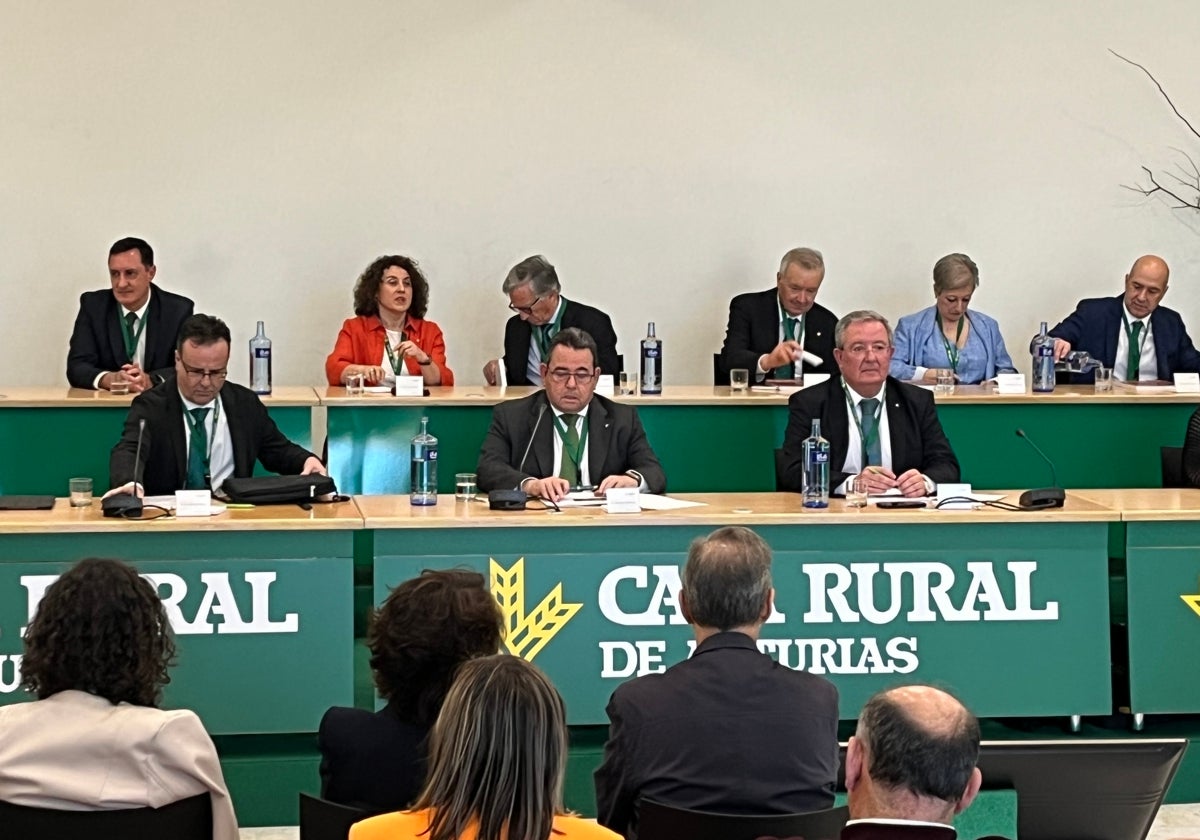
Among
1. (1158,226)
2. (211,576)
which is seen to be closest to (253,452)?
(211,576)

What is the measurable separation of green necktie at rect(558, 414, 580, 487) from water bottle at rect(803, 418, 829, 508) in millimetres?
887

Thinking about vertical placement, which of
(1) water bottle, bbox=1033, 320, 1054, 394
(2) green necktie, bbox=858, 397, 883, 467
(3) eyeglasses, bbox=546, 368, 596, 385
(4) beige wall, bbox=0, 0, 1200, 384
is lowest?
(2) green necktie, bbox=858, 397, 883, 467

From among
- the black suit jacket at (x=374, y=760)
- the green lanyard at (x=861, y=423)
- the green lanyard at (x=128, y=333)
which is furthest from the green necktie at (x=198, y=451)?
the black suit jacket at (x=374, y=760)

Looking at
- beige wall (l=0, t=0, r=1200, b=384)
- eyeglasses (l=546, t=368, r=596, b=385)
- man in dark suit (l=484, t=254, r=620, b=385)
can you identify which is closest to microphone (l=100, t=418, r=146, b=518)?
eyeglasses (l=546, t=368, r=596, b=385)

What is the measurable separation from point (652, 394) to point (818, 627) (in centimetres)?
217

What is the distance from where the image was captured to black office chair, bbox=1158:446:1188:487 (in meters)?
5.23

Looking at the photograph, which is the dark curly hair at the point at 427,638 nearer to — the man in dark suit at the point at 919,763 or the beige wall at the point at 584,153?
the man in dark suit at the point at 919,763

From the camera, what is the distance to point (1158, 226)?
796 cm

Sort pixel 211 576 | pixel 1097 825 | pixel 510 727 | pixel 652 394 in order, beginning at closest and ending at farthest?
pixel 510 727 → pixel 1097 825 → pixel 211 576 → pixel 652 394

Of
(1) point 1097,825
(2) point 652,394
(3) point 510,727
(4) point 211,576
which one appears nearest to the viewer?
(3) point 510,727

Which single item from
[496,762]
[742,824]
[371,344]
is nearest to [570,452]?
[371,344]

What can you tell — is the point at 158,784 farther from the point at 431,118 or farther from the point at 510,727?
the point at 431,118

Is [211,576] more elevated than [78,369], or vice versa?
[78,369]

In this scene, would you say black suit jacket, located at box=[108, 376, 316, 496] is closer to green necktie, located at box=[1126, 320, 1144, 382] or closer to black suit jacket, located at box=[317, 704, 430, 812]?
black suit jacket, located at box=[317, 704, 430, 812]
